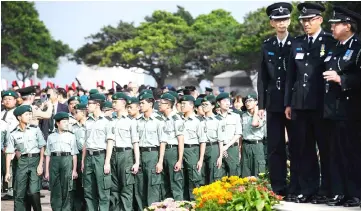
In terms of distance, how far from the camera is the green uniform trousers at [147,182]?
44.2 ft

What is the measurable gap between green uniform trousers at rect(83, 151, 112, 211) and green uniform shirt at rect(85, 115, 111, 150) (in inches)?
5.8

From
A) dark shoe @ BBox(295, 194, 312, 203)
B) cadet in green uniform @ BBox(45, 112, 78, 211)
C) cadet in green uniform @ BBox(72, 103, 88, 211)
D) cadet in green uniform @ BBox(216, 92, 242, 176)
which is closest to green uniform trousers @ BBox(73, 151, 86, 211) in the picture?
cadet in green uniform @ BBox(72, 103, 88, 211)

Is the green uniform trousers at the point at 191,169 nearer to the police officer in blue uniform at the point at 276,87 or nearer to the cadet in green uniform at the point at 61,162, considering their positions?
the cadet in green uniform at the point at 61,162

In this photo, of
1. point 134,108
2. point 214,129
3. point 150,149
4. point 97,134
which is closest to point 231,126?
point 214,129

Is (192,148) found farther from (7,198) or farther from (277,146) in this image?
(277,146)

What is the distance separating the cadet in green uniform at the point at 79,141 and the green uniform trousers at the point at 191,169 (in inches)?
63.0

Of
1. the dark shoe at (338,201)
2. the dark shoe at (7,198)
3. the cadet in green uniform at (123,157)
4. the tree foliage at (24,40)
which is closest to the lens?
the dark shoe at (338,201)

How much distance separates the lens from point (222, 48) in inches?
2874

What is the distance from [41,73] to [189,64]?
21.9 metres

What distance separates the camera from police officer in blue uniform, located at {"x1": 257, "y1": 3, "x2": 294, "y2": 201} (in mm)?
8688

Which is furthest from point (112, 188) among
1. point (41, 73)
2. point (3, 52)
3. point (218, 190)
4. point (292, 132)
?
→ point (41, 73)

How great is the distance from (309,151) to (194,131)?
18.1 feet

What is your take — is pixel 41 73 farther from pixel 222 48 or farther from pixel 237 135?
pixel 237 135

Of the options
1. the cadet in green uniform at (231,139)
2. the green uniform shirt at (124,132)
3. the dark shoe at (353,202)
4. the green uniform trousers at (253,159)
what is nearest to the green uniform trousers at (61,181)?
the green uniform shirt at (124,132)
